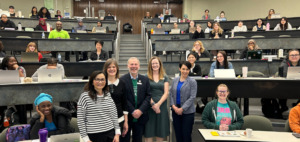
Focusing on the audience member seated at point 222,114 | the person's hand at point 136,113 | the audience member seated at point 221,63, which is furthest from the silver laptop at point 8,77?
the audience member seated at point 221,63

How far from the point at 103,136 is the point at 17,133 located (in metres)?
0.92

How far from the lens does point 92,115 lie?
2.44 m

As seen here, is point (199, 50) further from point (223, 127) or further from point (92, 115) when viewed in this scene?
point (92, 115)

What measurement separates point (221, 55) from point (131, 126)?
2.29 metres

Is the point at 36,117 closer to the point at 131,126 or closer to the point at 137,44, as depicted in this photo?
the point at 131,126

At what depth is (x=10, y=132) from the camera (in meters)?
2.46

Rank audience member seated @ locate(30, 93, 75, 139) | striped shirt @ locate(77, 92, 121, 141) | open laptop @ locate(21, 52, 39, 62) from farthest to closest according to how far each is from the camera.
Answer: open laptop @ locate(21, 52, 39, 62) < audience member seated @ locate(30, 93, 75, 139) < striped shirt @ locate(77, 92, 121, 141)

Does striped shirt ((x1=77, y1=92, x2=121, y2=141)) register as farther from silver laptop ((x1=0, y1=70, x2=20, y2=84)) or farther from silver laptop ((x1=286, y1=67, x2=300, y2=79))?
silver laptop ((x1=286, y1=67, x2=300, y2=79))

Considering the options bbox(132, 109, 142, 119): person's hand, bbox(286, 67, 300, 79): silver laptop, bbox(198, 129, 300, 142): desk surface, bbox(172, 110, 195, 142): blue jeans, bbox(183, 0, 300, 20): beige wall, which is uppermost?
bbox(183, 0, 300, 20): beige wall

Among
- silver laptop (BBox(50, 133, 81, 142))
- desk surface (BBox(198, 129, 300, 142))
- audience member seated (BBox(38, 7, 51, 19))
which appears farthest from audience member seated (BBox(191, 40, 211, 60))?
audience member seated (BBox(38, 7, 51, 19))

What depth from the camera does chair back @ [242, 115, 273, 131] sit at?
2965 millimetres

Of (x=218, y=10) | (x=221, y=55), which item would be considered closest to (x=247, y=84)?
(x=221, y=55)

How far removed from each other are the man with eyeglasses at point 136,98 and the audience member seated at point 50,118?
2.48 feet

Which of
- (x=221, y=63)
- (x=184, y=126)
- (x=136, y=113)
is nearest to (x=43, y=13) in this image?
(x=221, y=63)
